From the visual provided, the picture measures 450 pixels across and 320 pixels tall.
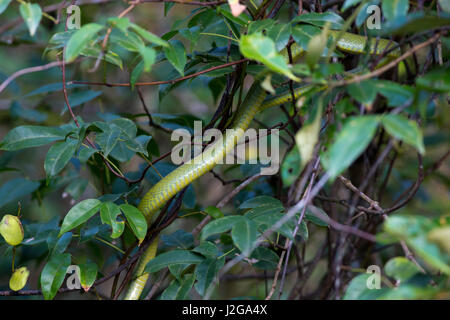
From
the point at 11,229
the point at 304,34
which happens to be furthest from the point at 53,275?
the point at 304,34

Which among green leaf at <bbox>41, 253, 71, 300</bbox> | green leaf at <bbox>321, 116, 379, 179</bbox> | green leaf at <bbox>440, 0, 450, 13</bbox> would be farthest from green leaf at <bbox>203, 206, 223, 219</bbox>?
green leaf at <bbox>440, 0, 450, 13</bbox>

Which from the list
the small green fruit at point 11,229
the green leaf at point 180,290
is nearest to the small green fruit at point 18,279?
the small green fruit at point 11,229

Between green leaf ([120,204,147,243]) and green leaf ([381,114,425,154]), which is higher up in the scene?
green leaf ([381,114,425,154])

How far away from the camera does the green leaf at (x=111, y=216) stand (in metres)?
1.42

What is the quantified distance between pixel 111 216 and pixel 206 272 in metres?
0.37

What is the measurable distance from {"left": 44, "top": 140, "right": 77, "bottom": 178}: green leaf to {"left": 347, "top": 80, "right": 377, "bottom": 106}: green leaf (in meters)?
0.96

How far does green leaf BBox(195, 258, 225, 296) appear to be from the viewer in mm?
1413

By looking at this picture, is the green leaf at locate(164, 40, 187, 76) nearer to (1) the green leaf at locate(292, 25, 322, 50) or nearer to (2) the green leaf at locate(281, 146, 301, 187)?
(1) the green leaf at locate(292, 25, 322, 50)

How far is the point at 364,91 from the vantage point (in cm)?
103

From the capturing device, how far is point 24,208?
288 cm

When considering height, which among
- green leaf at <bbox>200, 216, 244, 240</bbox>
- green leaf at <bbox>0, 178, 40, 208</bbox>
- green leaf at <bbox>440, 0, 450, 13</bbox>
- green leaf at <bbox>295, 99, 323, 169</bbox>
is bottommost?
green leaf at <bbox>0, 178, 40, 208</bbox>
